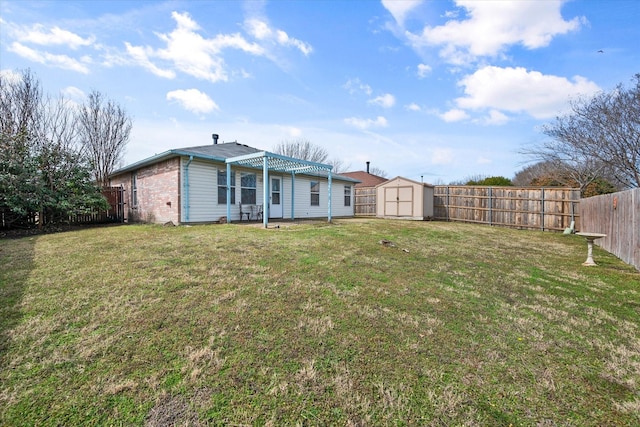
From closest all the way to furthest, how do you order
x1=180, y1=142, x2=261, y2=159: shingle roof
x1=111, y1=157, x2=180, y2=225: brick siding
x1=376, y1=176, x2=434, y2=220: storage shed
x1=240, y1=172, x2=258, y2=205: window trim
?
x1=111, y1=157, x2=180, y2=225: brick siding < x1=180, y1=142, x2=261, y2=159: shingle roof < x1=240, y1=172, x2=258, y2=205: window trim < x1=376, y1=176, x2=434, y2=220: storage shed

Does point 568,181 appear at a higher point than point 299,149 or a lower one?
lower

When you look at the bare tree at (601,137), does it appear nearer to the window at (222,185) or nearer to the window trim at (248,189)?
the window trim at (248,189)

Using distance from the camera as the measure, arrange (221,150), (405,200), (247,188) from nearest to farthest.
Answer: (247,188) → (221,150) → (405,200)

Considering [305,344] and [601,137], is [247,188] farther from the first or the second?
[601,137]

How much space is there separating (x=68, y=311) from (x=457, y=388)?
12.5 ft

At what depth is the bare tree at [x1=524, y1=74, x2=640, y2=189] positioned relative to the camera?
11.8 meters

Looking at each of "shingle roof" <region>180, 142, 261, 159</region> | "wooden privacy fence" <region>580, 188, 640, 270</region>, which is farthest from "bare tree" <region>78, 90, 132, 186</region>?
"wooden privacy fence" <region>580, 188, 640, 270</region>

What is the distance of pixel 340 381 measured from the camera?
2.12 m

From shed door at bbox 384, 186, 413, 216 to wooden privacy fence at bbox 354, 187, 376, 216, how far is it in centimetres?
226

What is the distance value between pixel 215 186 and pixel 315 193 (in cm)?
581

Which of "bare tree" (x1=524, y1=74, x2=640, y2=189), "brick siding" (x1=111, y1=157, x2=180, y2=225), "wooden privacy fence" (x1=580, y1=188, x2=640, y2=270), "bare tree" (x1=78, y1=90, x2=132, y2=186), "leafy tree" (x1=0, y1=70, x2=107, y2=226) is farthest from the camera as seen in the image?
"bare tree" (x1=78, y1=90, x2=132, y2=186)

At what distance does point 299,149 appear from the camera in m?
32.6

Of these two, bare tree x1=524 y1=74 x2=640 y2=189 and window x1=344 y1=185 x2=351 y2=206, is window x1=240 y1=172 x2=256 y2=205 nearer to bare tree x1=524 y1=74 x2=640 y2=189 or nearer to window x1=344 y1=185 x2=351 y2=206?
window x1=344 y1=185 x2=351 y2=206

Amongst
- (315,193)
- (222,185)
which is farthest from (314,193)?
(222,185)
